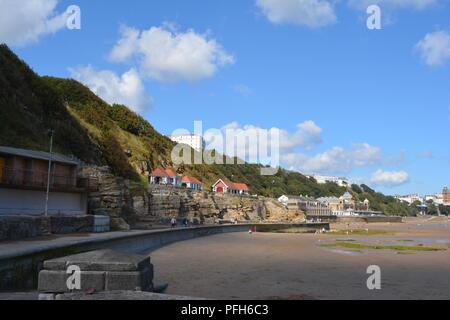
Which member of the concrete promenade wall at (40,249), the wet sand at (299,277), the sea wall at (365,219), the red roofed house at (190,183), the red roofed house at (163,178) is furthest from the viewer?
the sea wall at (365,219)

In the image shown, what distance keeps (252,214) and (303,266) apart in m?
77.6

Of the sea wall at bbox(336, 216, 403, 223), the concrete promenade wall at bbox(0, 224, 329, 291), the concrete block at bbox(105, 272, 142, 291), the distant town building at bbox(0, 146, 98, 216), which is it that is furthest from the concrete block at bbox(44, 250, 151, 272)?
the sea wall at bbox(336, 216, 403, 223)

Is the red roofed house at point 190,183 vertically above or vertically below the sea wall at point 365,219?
above

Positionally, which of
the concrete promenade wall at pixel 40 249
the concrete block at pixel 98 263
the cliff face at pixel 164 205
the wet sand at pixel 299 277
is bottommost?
the wet sand at pixel 299 277

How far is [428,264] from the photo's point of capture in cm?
2506

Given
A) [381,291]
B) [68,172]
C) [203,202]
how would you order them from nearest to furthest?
[381,291] → [68,172] → [203,202]

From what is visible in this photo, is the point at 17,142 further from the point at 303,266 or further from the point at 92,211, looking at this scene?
the point at 303,266

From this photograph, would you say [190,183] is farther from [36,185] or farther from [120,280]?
[120,280]

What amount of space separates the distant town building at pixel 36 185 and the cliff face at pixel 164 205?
246cm

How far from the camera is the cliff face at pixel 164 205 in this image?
134 feet

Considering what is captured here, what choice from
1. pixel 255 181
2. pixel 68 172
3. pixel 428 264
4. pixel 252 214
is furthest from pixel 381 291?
pixel 255 181

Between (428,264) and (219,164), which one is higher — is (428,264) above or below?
below

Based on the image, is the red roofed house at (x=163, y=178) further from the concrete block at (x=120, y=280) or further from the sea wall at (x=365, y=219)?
the concrete block at (x=120, y=280)

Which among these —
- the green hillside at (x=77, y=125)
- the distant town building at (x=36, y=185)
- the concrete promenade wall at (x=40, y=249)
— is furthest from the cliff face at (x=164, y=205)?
the green hillside at (x=77, y=125)
